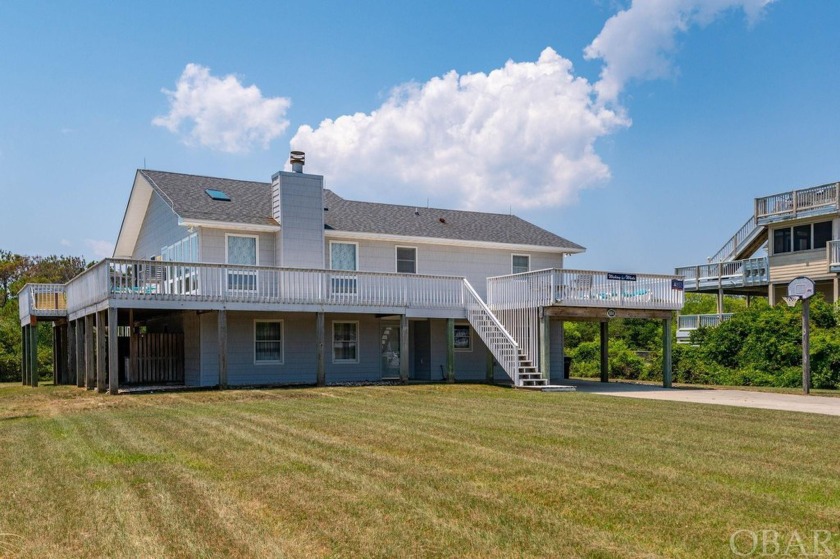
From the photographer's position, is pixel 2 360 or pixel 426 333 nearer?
Result: pixel 426 333

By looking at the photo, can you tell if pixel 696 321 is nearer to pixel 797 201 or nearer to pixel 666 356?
pixel 797 201

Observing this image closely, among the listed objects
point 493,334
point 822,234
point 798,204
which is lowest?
point 493,334

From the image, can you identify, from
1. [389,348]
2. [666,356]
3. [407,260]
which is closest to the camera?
[666,356]

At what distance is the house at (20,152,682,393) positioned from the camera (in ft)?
67.5

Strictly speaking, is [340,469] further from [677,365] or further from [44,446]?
[677,365]

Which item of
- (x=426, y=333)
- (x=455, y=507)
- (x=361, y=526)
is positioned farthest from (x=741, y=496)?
(x=426, y=333)

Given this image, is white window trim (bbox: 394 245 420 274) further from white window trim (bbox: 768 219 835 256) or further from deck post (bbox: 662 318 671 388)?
white window trim (bbox: 768 219 835 256)

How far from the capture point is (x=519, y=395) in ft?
59.5

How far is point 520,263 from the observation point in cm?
2766

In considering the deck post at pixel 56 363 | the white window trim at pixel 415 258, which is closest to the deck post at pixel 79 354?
the deck post at pixel 56 363

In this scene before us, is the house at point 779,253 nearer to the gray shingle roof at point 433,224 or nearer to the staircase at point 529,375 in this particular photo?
the gray shingle roof at point 433,224

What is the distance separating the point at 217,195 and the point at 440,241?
23.1 ft

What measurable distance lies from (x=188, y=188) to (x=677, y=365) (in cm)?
1676

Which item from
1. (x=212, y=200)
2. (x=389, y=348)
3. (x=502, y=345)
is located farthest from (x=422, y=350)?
(x=212, y=200)
